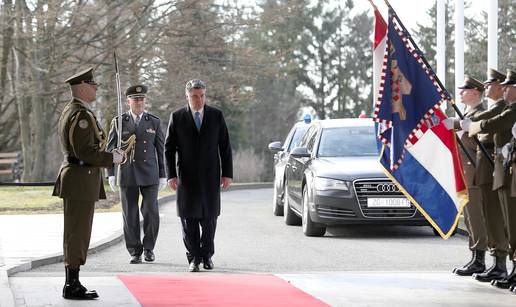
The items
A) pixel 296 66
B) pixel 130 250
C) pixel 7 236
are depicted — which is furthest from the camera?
pixel 296 66

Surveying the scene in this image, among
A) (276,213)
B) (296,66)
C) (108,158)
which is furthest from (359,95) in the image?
(108,158)

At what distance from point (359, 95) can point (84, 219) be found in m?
73.1

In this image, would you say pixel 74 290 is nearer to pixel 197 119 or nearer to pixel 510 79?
pixel 197 119

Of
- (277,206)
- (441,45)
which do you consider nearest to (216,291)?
(277,206)

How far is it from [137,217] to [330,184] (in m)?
3.86

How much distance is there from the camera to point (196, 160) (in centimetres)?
1175

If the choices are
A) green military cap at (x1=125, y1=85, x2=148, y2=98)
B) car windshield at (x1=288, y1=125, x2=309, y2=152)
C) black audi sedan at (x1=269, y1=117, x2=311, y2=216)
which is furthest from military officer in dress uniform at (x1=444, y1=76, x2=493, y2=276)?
car windshield at (x1=288, y1=125, x2=309, y2=152)

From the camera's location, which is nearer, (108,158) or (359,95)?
(108,158)

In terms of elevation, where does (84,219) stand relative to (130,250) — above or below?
above

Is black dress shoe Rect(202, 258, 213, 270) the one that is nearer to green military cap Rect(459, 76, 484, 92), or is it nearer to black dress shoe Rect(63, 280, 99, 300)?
black dress shoe Rect(63, 280, 99, 300)

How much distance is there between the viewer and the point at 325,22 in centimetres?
8156

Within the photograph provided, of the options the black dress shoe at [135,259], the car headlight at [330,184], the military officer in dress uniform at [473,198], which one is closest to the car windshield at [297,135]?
the car headlight at [330,184]

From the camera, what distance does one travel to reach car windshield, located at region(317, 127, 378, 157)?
16859 millimetres

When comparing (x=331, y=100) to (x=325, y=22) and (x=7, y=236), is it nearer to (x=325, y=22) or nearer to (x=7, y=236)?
(x=325, y=22)
